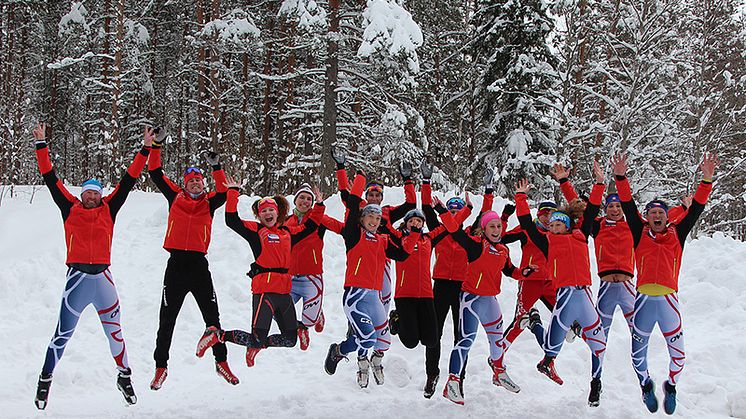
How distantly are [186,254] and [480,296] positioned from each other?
362cm

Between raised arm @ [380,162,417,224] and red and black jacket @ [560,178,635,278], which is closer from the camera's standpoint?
red and black jacket @ [560,178,635,278]

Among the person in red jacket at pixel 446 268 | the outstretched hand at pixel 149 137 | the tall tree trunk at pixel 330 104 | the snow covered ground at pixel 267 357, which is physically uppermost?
the tall tree trunk at pixel 330 104

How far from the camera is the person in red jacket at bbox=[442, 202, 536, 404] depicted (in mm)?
7344

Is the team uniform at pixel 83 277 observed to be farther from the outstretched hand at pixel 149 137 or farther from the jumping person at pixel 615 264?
the jumping person at pixel 615 264

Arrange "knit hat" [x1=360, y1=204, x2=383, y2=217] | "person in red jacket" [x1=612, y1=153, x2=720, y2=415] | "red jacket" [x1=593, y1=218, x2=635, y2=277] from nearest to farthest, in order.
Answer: "person in red jacket" [x1=612, y1=153, x2=720, y2=415] → "knit hat" [x1=360, y1=204, x2=383, y2=217] → "red jacket" [x1=593, y1=218, x2=635, y2=277]

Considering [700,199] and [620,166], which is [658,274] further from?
[620,166]

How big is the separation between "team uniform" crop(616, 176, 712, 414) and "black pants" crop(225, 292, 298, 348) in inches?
162

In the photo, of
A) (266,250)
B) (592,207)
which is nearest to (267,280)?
(266,250)

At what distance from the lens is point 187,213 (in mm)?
6961

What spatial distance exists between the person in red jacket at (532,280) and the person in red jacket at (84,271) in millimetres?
4959

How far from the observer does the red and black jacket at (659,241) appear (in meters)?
6.84

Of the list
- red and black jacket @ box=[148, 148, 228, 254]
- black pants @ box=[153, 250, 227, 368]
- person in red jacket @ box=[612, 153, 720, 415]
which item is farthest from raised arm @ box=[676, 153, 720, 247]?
black pants @ box=[153, 250, 227, 368]

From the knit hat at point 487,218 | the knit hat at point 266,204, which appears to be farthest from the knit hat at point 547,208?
the knit hat at point 266,204

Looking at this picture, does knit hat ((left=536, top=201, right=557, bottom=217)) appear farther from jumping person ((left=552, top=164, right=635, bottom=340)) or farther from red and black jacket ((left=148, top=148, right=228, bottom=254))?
red and black jacket ((left=148, top=148, right=228, bottom=254))
